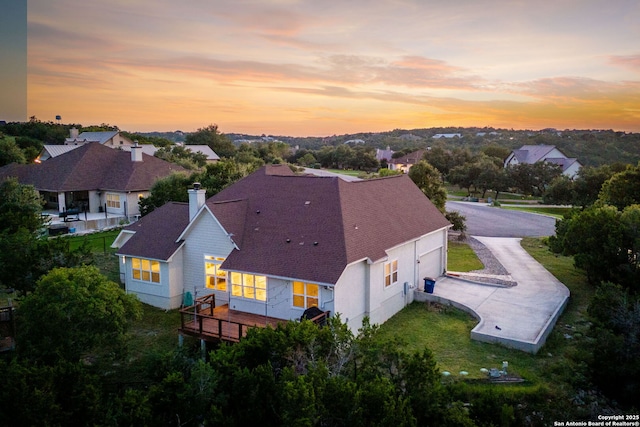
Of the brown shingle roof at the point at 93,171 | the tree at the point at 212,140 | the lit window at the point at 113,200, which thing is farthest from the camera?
the tree at the point at 212,140

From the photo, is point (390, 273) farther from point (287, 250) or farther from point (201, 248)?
point (201, 248)

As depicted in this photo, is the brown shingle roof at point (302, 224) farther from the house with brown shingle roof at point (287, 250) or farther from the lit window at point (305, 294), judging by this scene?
the lit window at point (305, 294)

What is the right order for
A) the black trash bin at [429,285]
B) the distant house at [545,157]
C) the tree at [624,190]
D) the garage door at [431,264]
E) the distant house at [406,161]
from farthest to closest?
1. the distant house at [406,161]
2. the distant house at [545,157]
3. the tree at [624,190]
4. the garage door at [431,264]
5. the black trash bin at [429,285]

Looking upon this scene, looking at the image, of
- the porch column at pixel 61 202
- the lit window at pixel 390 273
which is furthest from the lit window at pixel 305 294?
the porch column at pixel 61 202

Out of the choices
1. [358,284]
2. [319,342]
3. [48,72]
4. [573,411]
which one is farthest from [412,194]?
[48,72]

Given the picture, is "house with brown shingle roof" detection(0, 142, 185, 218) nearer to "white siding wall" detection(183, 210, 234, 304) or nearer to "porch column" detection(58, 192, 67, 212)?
"porch column" detection(58, 192, 67, 212)

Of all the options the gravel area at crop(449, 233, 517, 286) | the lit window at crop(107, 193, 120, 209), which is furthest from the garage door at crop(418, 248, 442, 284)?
the lit window at crop(107, 193, 120, 209)

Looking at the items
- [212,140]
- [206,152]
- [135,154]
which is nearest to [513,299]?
[135,154]
